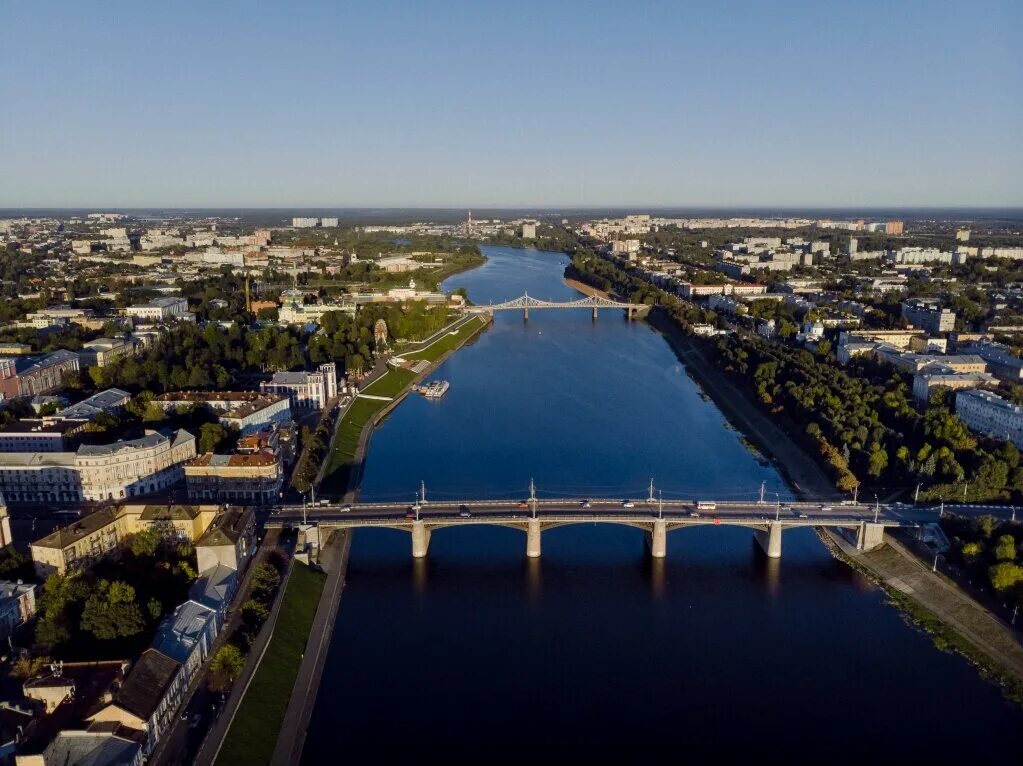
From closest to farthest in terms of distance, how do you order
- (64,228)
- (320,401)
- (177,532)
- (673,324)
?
(177,532), (320,401), (673,324), (64,228)

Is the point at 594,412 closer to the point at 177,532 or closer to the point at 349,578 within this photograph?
the point at 349,578

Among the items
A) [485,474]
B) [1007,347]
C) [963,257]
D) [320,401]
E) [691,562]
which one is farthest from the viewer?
[963,257]

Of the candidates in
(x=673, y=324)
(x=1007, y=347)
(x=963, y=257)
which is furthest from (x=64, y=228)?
(x=1007, y=347)

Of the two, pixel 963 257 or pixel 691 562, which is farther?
pixel 963 257

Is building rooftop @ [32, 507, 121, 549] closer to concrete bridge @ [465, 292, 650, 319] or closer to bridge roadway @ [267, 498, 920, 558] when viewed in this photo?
bridge roadway @ [267, 498, 920, 558]

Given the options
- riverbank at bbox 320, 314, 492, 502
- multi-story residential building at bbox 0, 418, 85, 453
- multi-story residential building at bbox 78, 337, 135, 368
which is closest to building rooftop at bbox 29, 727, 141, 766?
riverbank at bbox 320, 314, 492, 502

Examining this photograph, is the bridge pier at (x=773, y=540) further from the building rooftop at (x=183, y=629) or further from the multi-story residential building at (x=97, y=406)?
the multi-story residential building at (x=97, y=406)

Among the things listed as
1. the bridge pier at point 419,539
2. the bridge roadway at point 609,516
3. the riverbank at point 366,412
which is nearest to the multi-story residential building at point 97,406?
the riverbank at point 366,412
